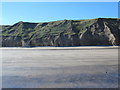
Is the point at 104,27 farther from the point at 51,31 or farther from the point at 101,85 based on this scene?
the point at 101,85

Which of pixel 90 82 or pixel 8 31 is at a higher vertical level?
pixel 8 31

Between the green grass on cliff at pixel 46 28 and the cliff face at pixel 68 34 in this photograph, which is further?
the green grass on cliff at pixel 46 28

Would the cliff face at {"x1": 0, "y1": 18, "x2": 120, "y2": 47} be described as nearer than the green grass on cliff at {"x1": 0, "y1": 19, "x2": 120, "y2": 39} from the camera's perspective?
Yes

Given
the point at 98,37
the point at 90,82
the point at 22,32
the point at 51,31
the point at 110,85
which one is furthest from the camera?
the point at 22,32

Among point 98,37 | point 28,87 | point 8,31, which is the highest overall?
point 8,31

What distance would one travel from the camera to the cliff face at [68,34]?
52.6 m

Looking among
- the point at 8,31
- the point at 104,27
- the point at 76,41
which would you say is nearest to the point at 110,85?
the point at 76,41

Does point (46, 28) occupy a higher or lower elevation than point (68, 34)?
higher

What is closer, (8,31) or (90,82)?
(90,82)

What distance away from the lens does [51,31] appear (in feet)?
201

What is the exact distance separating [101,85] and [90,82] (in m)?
0.54

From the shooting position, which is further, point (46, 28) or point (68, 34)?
point (46, 28)

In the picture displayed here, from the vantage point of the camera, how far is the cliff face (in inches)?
2069

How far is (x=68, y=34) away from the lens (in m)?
55.0
